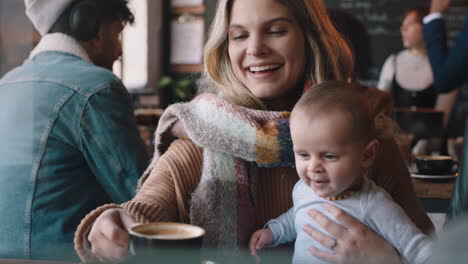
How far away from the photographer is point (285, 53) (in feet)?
3.87

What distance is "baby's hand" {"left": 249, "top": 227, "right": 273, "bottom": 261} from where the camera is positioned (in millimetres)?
1091

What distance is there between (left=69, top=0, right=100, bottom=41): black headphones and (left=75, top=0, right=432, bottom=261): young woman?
1.93 feet

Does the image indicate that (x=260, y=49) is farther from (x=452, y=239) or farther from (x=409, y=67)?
(x=409, y=67)

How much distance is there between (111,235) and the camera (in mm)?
744

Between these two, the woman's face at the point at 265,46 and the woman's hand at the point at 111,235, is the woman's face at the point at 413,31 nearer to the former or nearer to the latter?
the woman's face at the point at 265,46

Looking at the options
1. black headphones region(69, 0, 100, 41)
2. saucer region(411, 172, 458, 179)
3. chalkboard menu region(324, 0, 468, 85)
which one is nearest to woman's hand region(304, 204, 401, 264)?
saucer region(411, 172, 458, 179)

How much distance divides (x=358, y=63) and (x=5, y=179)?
1373 mm

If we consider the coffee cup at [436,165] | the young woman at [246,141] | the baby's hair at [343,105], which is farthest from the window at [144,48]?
the baby's hair at [343,105]

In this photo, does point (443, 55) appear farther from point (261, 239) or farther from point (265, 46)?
point (261, 239)

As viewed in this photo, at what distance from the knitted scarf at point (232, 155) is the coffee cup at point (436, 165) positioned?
74 cm

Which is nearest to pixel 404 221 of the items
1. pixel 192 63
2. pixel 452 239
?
pixel 452 239

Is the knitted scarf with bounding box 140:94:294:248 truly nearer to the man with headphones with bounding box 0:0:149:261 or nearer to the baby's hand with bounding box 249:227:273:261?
the baby's hand with bounding box 249:227:273:261

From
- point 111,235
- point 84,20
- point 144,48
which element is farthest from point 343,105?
point 144,48

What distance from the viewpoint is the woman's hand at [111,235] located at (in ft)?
2.01
